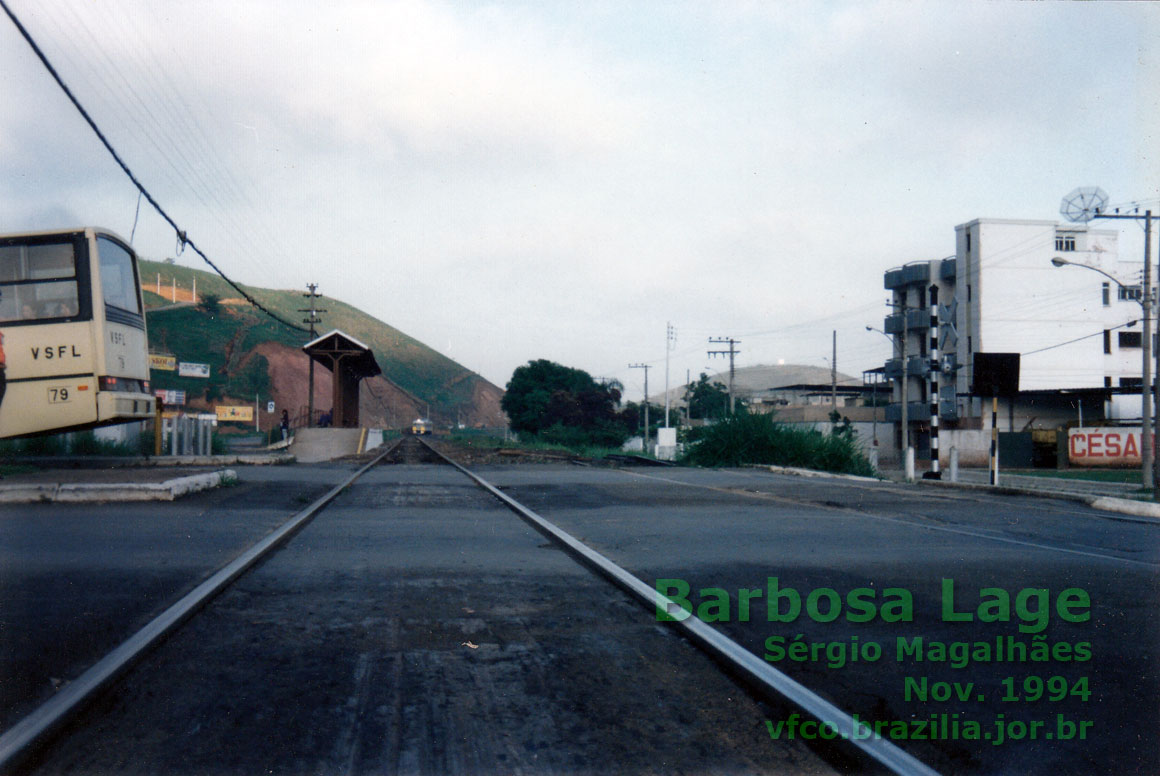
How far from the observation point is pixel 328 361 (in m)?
40.8

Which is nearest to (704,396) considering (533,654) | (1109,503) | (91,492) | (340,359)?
(340,359)

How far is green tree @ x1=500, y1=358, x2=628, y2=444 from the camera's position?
7762 cm

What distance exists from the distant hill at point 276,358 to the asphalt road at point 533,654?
44199mm

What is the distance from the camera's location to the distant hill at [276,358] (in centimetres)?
8925

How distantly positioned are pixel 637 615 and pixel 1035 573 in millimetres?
3040

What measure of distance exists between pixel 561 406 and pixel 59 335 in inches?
2679

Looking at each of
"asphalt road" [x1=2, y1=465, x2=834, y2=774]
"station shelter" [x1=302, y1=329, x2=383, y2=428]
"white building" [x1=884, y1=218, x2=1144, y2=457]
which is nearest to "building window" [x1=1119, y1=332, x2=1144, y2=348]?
"white building" [x1=884, y1=218, x2=1144, y2=457]

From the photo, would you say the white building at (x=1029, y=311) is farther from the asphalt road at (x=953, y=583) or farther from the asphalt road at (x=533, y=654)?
the asphalt road at (x=533, y=654)

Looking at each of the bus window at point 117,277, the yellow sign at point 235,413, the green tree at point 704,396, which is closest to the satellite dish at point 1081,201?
the bus window at point 117,277

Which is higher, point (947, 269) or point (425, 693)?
point (947, 269)

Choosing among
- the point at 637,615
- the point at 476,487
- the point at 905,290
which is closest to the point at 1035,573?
the point at 637,615

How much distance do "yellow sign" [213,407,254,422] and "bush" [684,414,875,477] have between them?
65182 mm

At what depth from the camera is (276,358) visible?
10369 centimetres

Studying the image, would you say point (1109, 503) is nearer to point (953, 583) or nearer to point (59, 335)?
point (953, 583)
